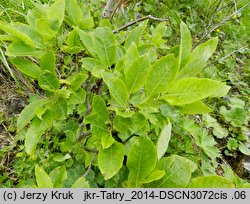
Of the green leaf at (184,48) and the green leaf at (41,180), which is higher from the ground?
the green leaf at (184,48)

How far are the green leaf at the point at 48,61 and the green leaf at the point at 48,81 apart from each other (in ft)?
0.06

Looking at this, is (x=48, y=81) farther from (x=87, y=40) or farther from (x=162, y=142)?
(x=162, y=142)

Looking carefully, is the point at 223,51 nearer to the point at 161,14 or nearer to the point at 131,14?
the point at 161,14

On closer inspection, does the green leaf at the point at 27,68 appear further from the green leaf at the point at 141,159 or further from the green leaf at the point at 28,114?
the green leaf at the point at 141,159

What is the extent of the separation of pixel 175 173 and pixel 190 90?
0.67 feet

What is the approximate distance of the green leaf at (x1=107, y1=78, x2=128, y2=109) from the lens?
0.73m

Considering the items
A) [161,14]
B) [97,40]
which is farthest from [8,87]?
[161,14]

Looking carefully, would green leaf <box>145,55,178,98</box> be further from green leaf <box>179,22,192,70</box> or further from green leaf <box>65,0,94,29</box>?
green leaf <box>65,0,94,29</box>

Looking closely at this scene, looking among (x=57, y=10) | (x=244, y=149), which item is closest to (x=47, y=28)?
(x=57, y=10)

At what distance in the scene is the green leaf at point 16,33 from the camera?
808mm

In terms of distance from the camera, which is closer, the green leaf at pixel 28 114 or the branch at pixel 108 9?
the green leaf at pixel 28 114

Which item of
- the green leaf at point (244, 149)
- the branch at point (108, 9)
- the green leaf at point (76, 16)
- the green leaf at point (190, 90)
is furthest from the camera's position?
the green leaf at point (244, 149)

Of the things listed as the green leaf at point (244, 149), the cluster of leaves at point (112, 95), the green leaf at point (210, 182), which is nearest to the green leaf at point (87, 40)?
the cluster of leaves at point (112, 95)

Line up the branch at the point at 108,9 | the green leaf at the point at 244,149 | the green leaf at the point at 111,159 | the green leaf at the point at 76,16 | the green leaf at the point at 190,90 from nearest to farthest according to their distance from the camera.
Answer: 1. the green leaf at the point at 190,90
2. the green leaf at the point at 111,159
3. the green leaf at the point at 76,16
4. the branch at the point at 108,9
5. the green leaf at the point at 244,149
